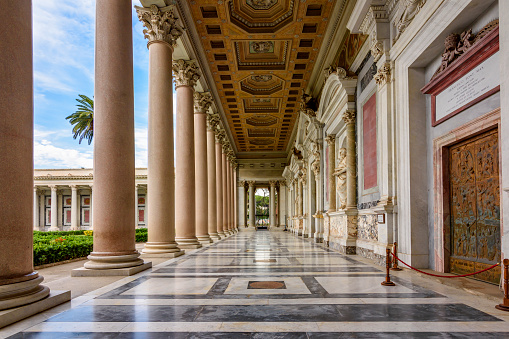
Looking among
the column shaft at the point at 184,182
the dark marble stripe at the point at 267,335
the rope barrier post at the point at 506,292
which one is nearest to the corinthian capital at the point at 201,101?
the column shaft at the point at 184,182

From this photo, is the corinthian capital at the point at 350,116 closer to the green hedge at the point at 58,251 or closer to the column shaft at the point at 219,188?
the green hedge at the point at 58,251

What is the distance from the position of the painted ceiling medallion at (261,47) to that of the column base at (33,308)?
19439mm

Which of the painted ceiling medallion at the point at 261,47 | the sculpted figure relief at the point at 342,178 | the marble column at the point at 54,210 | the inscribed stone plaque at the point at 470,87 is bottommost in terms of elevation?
the marble column at the point at 54,210

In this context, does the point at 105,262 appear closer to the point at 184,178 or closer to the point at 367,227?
the point at 184,178

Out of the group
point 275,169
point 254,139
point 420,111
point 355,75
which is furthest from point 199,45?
point 275,169

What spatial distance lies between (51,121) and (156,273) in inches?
4105

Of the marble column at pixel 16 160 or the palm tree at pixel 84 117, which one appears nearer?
the marble column at pixel 16 160

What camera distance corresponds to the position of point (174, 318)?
5910mm

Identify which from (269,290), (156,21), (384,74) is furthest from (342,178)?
(269,290)

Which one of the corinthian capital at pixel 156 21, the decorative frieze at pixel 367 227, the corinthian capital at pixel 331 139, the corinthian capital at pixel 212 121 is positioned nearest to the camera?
the decorative frieze at pixel 367 227

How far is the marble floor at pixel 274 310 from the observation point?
17.1 ft

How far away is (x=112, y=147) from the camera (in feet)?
33.2

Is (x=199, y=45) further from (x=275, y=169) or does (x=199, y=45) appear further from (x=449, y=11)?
(x=275, y=169)

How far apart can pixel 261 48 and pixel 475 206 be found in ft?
58.3
